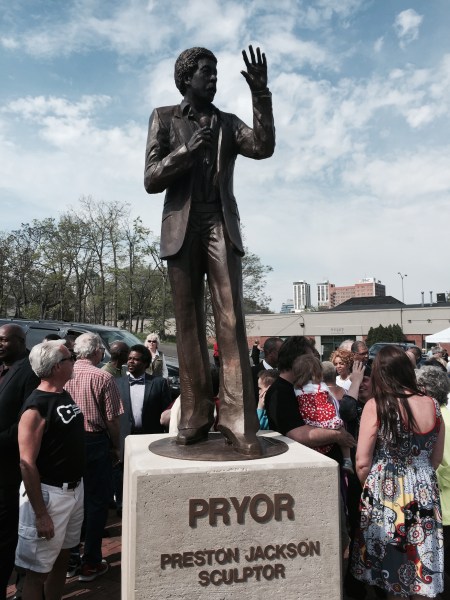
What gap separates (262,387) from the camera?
16.8ft

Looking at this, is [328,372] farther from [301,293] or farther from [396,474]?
[301,293]

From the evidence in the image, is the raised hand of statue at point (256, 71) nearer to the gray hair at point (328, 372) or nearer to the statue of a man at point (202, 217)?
the statue of a man at point (202, 217)

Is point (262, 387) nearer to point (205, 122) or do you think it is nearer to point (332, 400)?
point (332, 400)

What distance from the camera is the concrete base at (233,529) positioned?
97.4 inches

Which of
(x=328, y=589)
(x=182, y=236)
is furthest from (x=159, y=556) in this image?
(x=182, y=236)

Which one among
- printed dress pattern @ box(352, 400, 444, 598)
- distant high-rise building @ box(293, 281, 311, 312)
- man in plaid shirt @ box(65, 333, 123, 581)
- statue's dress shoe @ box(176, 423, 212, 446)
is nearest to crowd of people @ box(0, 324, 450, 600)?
printed dress pattern @ box(352, 400, 444, 598)

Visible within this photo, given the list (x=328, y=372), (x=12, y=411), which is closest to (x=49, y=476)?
(x=12, y=411)

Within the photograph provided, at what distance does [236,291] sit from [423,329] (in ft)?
157

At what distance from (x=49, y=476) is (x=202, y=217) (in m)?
1.95

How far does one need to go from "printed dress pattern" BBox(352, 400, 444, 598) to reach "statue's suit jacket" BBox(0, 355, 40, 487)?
243 centimetres

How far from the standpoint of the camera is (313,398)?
12.3ft

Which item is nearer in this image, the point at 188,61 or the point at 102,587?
the point at 188,61

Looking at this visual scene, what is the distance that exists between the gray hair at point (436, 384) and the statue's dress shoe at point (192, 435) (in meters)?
1.82

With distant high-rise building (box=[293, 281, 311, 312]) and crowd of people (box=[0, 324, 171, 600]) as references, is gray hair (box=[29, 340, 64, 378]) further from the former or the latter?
distant high-rise building (box=[293, 281, 311, 312])
